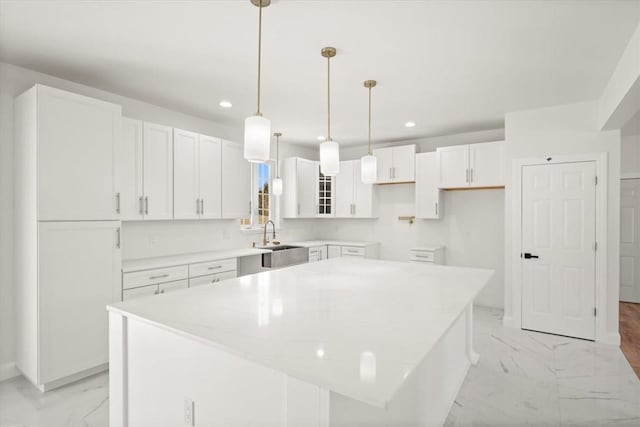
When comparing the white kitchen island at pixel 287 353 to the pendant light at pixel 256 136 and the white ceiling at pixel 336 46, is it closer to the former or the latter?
the pendant light at pixel 256 136

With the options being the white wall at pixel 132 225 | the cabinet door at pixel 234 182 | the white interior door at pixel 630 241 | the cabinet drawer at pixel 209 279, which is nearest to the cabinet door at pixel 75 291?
the white wall at pixel 132 225

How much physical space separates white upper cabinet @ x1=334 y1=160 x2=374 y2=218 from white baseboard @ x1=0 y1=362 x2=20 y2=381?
4284 millimetres

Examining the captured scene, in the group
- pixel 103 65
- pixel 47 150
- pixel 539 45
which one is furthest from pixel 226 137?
pixel 539 45

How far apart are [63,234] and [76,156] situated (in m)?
0.62

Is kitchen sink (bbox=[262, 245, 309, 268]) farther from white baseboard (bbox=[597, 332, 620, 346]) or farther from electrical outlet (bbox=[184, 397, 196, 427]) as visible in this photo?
white baseboard (bbox=[597, 332, 620, 346])

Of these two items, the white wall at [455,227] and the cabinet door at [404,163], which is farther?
the cabinet door at [404,163]

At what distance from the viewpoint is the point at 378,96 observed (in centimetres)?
353

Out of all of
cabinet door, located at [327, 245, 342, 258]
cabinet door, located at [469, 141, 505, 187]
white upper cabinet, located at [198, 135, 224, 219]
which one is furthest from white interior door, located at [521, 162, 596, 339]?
white upper cabinet, located at [198, 135, 224, 219]

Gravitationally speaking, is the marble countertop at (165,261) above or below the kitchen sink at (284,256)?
above

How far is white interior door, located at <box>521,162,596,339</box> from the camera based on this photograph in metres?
3.70

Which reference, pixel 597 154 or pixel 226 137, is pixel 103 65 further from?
pixel 597 154

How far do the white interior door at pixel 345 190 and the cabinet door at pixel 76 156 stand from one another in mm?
3513

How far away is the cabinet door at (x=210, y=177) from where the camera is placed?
13.0ft

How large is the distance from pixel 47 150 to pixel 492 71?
355 cm
